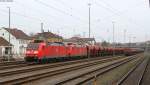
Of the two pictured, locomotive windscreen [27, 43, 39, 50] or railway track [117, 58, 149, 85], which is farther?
locomotive windscreen [27, 43, 39, 50]

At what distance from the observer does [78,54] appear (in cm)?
5997

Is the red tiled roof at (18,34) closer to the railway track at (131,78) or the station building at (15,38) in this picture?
the station building at (15,38)

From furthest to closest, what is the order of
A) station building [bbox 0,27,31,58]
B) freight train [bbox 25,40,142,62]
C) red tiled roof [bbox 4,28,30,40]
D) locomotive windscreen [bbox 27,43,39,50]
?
red tiled roof [bbox 4,28,30,40] → station building [bbox 0,27,31,58] → locomotive windscreen [bbox 27,43,39,50] → freight train [bbox 25,40,142,62]

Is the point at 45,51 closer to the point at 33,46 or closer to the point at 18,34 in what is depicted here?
the point at 33,46

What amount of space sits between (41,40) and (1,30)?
7455 cm

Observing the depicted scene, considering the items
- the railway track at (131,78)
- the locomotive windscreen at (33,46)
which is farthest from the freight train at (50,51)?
the railway track at (131,78)

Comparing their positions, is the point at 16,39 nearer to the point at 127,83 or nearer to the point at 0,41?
the point at 0,41

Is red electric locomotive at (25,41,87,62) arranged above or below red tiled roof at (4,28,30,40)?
below

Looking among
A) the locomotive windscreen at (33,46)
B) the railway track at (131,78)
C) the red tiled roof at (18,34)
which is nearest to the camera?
the railway track at (131,78)

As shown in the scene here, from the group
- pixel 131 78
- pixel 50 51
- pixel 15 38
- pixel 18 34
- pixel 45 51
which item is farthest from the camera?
pixel 18 34

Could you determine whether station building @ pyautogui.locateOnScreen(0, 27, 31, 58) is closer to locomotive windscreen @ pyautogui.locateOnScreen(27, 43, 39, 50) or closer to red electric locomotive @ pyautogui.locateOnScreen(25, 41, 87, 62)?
red electric locomotive @ pyautogui.locateOnScreen(25, 41, 87, 62)

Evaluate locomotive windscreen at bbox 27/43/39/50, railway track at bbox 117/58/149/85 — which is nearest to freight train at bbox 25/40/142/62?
locomotive windscreen at bbox 27/43/39/50

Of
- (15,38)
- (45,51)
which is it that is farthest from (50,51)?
(15,38)

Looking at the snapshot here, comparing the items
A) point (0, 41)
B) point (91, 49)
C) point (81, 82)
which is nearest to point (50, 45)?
point (81, 82)
